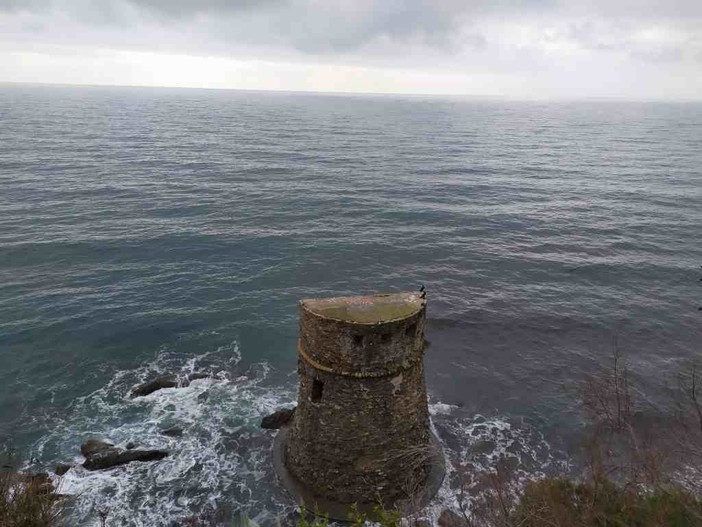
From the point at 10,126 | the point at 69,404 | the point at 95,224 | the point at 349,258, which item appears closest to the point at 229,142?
the point at 10,126

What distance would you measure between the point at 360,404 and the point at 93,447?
15.4 meters

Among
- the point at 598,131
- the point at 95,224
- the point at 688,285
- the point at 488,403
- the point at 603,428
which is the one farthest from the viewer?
the point at 598,131

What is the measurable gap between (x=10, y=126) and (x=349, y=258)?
122 meters

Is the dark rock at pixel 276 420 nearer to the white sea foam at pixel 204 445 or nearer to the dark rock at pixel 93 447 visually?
the white sea foam at pixel 204 445

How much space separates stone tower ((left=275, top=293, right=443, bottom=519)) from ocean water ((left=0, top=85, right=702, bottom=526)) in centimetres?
284

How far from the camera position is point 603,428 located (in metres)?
29.6

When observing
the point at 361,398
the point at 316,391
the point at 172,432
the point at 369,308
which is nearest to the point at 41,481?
the point at 172,432

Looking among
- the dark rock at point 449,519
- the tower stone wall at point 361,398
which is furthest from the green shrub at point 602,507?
the tower stone wall at point 361,398

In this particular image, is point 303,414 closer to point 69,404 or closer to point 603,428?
point 69,404

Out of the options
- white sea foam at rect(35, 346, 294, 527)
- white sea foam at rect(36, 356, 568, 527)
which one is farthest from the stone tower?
white sea foam at rect(35, 346, 294, 527)

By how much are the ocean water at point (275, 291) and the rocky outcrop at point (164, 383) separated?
633 millimetres

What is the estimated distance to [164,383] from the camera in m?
32.2

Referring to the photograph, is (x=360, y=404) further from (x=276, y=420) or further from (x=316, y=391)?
(x=276, y=420)

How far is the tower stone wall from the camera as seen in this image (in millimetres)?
20734
